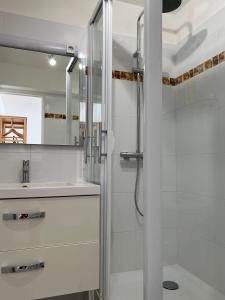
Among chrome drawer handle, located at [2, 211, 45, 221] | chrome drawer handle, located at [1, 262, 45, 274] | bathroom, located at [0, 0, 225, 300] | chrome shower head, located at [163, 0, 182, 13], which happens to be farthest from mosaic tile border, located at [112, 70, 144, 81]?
chrome drawer handle, located at [1, 262, 45, 274]

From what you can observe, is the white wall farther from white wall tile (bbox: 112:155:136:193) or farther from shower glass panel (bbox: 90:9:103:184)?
white wall tile (bbox: 112:155:136:193)

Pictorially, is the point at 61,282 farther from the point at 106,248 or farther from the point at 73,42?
the point at 73,42

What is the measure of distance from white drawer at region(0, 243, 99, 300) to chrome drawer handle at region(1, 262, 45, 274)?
0.01 meters

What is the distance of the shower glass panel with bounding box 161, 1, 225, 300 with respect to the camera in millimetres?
1378

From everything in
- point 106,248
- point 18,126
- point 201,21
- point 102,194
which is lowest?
point 106,248

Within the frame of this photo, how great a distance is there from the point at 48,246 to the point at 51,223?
0.12m

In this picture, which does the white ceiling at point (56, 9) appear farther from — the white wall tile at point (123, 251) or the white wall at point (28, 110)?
the white wall tile at point (123, 251)

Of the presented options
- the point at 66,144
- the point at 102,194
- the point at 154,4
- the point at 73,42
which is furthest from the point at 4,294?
the point at 73,42

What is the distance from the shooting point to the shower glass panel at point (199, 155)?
54.2 inches

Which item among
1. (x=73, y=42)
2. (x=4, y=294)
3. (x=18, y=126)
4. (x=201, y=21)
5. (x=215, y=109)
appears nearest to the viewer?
(x=4, y=294)

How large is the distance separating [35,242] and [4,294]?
0.27 metres

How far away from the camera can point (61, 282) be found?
51.4 inches

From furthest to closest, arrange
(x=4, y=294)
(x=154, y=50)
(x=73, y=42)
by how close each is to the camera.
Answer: (x=73, y=42)
(x=4, y=294)
(x=154, y=50)

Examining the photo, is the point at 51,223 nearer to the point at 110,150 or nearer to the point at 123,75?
the point at 110,150
